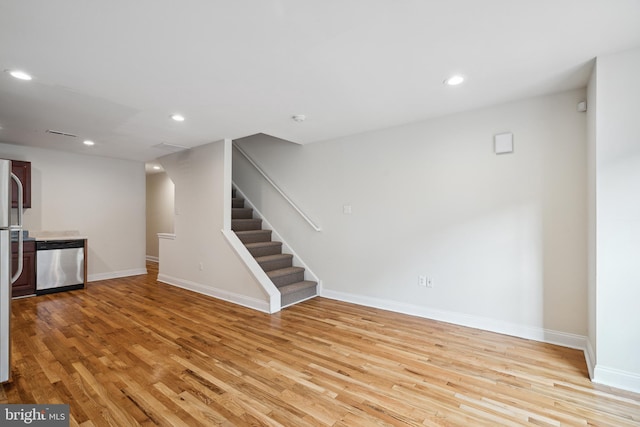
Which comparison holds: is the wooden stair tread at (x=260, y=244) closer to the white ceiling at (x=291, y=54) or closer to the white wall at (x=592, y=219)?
the white ceiling at (x=291, y=54)

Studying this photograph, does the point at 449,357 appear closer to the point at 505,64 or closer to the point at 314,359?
the point at 314,359

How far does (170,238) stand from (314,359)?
3919 mm

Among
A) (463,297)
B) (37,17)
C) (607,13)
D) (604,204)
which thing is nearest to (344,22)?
(607,13)

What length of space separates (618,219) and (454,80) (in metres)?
1.58

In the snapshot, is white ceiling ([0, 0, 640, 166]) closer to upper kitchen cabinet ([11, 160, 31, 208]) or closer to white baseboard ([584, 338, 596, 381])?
upper kitchen cabinet ([11, 160, 31, 208])

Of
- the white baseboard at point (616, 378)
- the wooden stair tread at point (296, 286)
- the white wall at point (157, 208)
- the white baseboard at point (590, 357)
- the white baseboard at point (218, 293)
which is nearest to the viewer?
the white baseboard at point (616, 378)

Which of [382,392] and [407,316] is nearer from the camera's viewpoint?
[382,392]

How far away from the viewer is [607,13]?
1680mm

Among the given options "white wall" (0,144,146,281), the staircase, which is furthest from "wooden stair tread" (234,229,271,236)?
"white wall" (0,144,146,281)

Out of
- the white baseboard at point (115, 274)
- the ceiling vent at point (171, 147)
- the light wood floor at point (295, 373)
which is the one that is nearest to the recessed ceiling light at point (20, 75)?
the ceiling vent at point (171, 147)

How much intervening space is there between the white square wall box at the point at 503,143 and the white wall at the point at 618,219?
83 centimetres

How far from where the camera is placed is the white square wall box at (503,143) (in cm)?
295

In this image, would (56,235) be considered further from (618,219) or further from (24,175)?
(618,219)

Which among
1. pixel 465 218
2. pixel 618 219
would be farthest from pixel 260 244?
pixel 618 219
